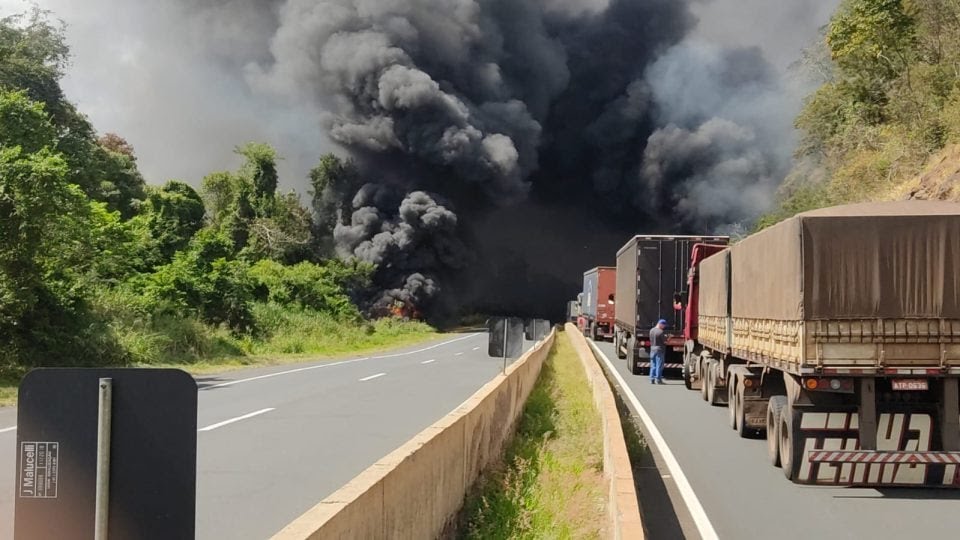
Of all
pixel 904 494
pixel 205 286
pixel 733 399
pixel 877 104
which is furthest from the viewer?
pixel 877 104

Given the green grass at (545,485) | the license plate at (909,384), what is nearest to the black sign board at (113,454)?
the green grass at (545,485)

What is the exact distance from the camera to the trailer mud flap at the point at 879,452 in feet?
27.4

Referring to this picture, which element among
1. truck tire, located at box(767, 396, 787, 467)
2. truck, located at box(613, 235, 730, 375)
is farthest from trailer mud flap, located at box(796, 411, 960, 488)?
truck, located at box(613, 235, 730, 375)

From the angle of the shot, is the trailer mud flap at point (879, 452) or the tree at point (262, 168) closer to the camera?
the trailer mud flap at point (879, 452)

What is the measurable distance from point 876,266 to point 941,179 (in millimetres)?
15739

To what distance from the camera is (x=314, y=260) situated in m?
63.2

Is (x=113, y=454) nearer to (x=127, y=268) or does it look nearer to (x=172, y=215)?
(x=127, y=268)

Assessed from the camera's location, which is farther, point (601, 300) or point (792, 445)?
point (601, 300)

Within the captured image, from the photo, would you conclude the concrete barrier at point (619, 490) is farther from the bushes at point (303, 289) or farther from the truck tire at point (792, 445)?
the bushes at point (303, 289)

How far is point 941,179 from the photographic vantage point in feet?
72.5

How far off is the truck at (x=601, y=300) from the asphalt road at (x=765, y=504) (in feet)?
91.9

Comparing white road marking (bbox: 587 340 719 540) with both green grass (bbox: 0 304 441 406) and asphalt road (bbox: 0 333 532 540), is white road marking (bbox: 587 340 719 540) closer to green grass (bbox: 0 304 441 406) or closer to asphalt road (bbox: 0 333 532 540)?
asphalt road (bbox: 0 333 532 540)

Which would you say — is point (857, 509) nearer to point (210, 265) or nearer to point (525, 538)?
point (525, 538)

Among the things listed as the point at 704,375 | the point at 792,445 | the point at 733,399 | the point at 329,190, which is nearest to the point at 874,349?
the point at 792,445
